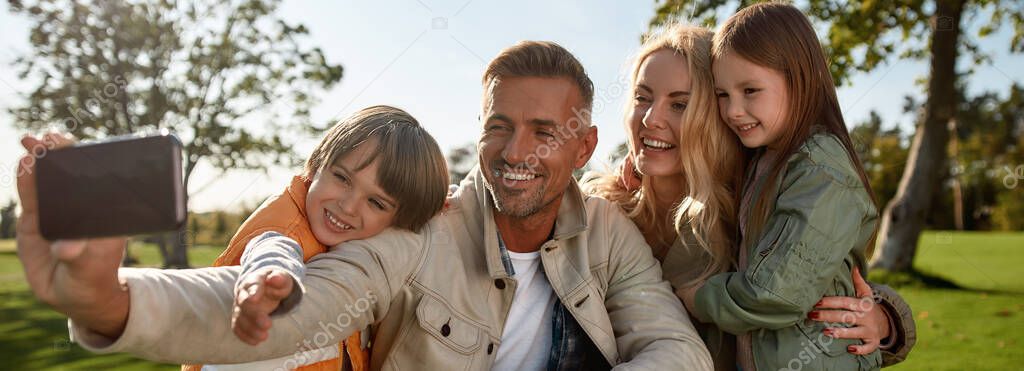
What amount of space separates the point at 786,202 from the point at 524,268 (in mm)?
1157

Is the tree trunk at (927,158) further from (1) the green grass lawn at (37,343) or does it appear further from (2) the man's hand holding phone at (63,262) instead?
(2) the man's hand holding phone at (63,262)

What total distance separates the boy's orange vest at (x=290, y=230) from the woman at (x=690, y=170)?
5.10 ft

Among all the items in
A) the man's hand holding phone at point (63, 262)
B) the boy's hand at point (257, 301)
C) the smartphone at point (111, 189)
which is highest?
the smartphone at point (111, 189)

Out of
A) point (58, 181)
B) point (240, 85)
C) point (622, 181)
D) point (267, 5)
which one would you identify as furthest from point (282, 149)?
point (58, 181)

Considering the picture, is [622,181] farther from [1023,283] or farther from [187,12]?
[1023,283]

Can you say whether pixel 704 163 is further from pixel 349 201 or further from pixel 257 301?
pixel 257 301

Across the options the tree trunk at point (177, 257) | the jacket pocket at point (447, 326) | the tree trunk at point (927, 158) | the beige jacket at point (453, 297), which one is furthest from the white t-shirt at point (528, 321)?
the tree trunk at point (177, 257)

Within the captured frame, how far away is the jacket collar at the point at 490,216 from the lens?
3180 mm

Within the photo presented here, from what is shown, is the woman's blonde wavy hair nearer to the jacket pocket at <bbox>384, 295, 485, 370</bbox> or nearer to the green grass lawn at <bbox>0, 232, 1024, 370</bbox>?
the jacket pocket at <bbox>384, 295, 485, 370</bbox>

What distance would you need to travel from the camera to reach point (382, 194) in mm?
2877

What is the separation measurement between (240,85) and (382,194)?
12.2m

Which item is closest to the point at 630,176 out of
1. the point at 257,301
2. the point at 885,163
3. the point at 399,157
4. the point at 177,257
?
the point at 399,157

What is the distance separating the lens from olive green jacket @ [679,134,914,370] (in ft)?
9.84

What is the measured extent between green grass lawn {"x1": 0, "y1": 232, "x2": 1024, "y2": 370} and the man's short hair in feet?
18.3
